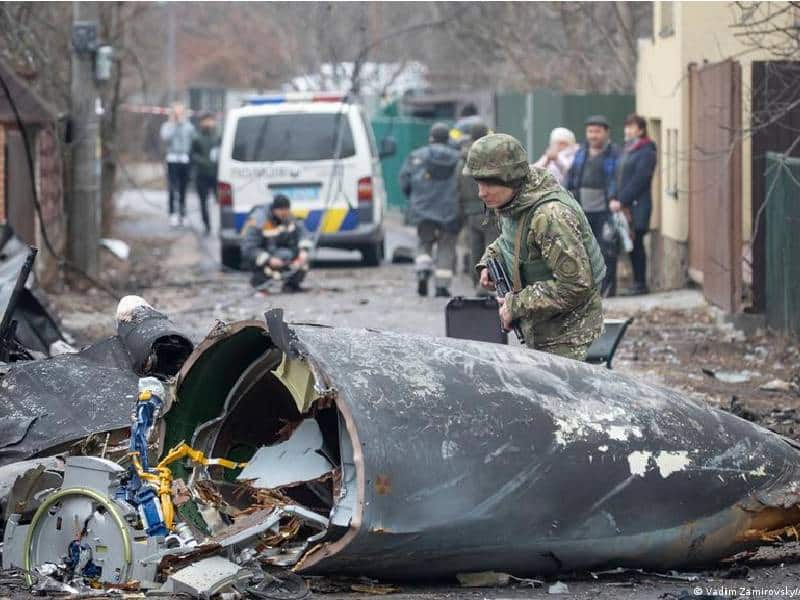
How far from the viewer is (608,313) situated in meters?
13.2

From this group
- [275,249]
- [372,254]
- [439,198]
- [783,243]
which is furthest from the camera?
[372,254]

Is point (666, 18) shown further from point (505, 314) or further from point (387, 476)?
point (387, 476)

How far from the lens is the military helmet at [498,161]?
629 centimetres

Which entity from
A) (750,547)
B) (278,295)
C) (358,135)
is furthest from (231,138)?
(750,547)

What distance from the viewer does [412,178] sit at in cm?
1557

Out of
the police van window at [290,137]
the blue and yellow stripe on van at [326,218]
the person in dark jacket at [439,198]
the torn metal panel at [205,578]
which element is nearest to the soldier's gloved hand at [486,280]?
the torn metal panel at [205,578]

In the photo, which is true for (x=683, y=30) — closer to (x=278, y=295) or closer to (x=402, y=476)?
(x=278, y=295)

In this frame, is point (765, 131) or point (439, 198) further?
point (439, 198)

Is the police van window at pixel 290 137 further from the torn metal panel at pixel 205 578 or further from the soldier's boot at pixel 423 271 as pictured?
the torn metal panel at pixel 205 578

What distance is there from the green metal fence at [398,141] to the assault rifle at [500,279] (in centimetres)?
1948

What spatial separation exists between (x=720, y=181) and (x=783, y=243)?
183 centimetres

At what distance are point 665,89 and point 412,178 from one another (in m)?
3.45

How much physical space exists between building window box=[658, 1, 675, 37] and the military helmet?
10499 millimetres

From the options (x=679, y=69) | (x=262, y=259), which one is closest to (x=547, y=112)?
(x=679, y=69)
